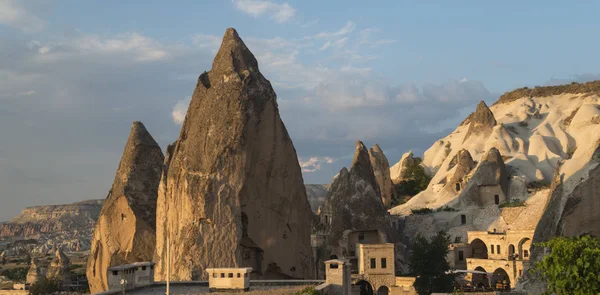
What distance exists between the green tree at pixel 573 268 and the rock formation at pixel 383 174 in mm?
54612

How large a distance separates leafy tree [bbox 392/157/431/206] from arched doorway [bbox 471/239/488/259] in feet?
69.9

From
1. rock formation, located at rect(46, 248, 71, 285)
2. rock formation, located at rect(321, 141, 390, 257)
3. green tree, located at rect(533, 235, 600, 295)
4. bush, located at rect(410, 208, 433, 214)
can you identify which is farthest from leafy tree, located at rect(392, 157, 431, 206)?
green tree, located at rect(533, 235, 600, 295)

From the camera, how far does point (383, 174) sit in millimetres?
72750

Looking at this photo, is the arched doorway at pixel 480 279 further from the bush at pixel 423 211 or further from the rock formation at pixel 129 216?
the rock formation at pixel 129 216

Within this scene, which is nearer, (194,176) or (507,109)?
(194,176)

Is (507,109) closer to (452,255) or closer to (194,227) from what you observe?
(452,255)

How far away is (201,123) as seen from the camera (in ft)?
111

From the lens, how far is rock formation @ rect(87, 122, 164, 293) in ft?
126

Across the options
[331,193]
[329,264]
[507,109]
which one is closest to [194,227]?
[329,264]

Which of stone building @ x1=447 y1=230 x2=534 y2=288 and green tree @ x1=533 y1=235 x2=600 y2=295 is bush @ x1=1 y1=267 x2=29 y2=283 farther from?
green tree @ x1=533 y1=235 x2=600 y2=295

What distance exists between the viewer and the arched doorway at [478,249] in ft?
173

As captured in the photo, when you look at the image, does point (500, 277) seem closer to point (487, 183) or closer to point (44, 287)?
point (487, 183)

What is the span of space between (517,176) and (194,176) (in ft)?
122

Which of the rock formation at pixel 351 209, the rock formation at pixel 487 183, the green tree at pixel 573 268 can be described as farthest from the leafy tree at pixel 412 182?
the green tree at pixel 573 268
